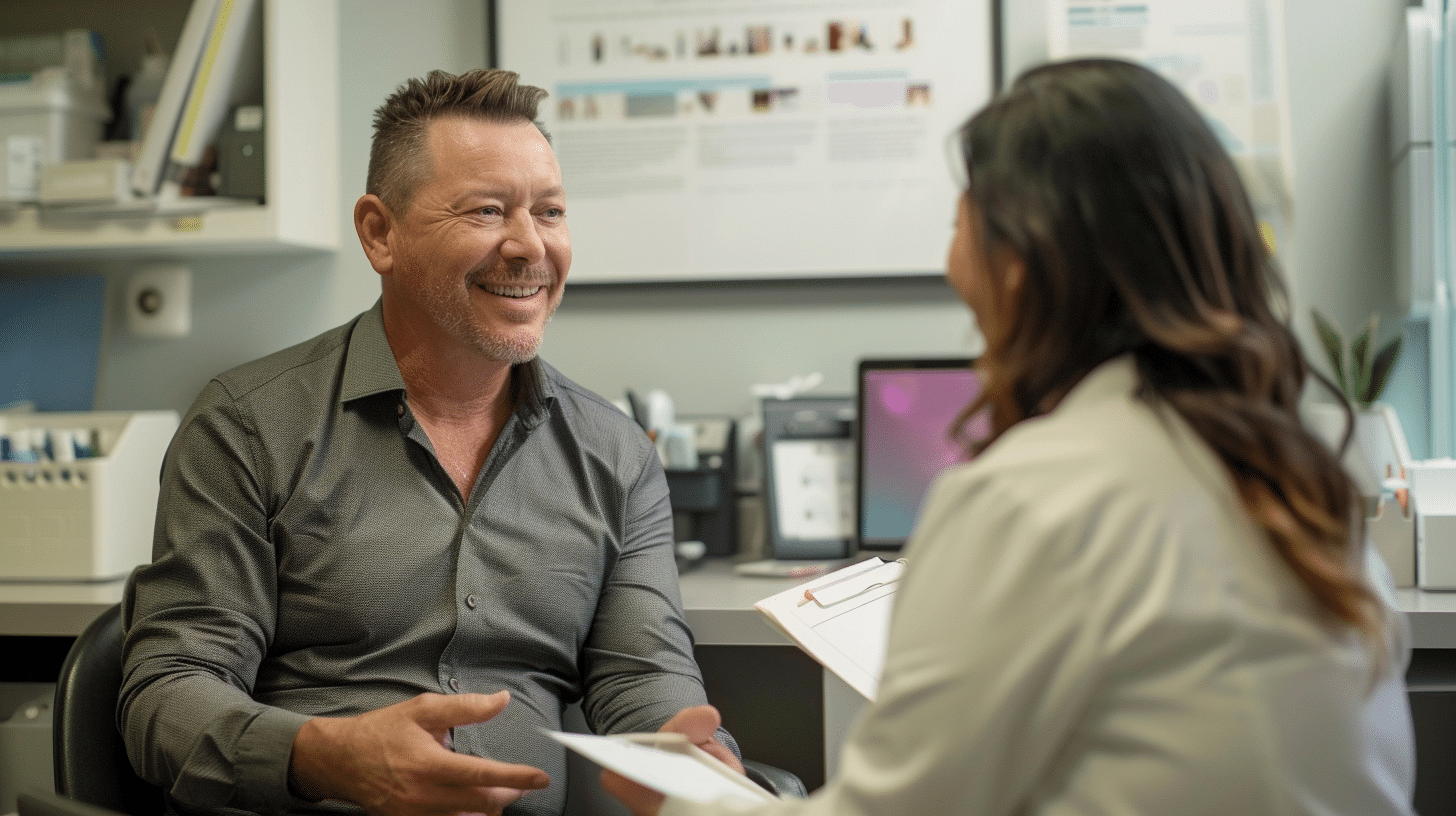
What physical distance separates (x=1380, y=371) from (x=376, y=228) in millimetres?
1565

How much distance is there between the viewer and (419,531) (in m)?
1.31

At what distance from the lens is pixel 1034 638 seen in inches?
23.0

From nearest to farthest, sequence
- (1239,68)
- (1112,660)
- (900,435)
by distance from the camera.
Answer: (1112,660) → (900,435) → (1239,68)

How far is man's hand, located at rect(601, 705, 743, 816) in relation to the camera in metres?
0.96

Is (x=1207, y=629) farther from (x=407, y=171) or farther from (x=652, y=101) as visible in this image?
(x=652, y=101)

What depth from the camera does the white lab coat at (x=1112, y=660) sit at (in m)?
0.59

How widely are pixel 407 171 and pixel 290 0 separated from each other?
87 cm

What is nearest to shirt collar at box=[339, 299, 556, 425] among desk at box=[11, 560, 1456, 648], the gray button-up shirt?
the gray button-up shirt

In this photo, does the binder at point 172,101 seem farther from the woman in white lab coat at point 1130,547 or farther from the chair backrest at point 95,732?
the woman in white lab coat at point 1130,547

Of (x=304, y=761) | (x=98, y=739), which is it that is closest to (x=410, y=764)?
(x=304, y=761)

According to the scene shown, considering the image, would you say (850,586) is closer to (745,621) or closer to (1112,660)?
(745,621)

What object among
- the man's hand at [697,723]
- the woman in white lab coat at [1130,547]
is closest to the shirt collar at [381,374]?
the man's hand at [697,723]

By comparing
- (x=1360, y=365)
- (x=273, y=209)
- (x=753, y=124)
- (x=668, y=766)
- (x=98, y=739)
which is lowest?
(x=98, y=739)

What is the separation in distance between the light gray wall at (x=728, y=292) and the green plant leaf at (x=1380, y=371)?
0.46 feet
